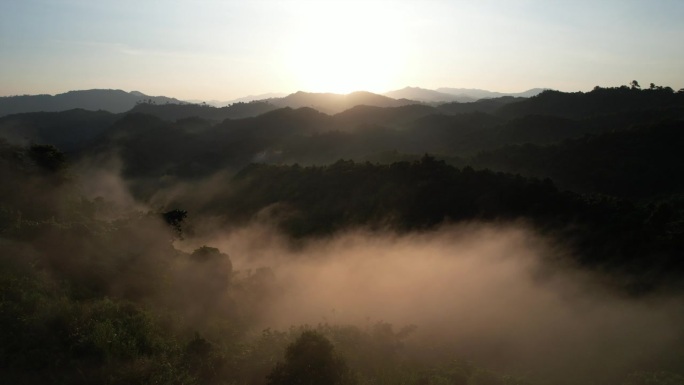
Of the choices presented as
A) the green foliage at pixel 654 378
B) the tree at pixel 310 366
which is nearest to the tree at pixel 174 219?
the tree at pixel 310 366

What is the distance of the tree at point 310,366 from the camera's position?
1698 centimetres

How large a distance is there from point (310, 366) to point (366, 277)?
18781mm

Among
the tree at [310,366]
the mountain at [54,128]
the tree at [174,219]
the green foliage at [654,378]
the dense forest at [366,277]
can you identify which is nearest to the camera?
the green foliage at [654,378]

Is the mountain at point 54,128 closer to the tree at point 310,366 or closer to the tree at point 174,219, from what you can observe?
the tree at point 174,219

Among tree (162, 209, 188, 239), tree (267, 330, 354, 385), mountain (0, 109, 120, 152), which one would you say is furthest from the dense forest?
mountain (0, 109, 120, 152)

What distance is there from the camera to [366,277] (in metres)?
35.7

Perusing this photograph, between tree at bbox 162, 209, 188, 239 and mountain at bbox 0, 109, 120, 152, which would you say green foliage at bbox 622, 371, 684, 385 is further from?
mountain at bbox 0, 109, 120, 152

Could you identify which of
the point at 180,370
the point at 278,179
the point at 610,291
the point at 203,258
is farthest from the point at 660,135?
the point at 180,370

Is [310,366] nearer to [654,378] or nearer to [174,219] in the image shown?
[654,378]

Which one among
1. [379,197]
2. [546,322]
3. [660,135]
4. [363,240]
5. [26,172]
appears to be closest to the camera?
[546,322]

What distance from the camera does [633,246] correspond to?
87.4 ft

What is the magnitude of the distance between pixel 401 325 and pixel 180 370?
47.2ft

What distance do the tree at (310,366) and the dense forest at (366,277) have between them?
→ 0.06 m

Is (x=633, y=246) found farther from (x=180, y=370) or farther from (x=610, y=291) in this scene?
(x=180, y=370)
